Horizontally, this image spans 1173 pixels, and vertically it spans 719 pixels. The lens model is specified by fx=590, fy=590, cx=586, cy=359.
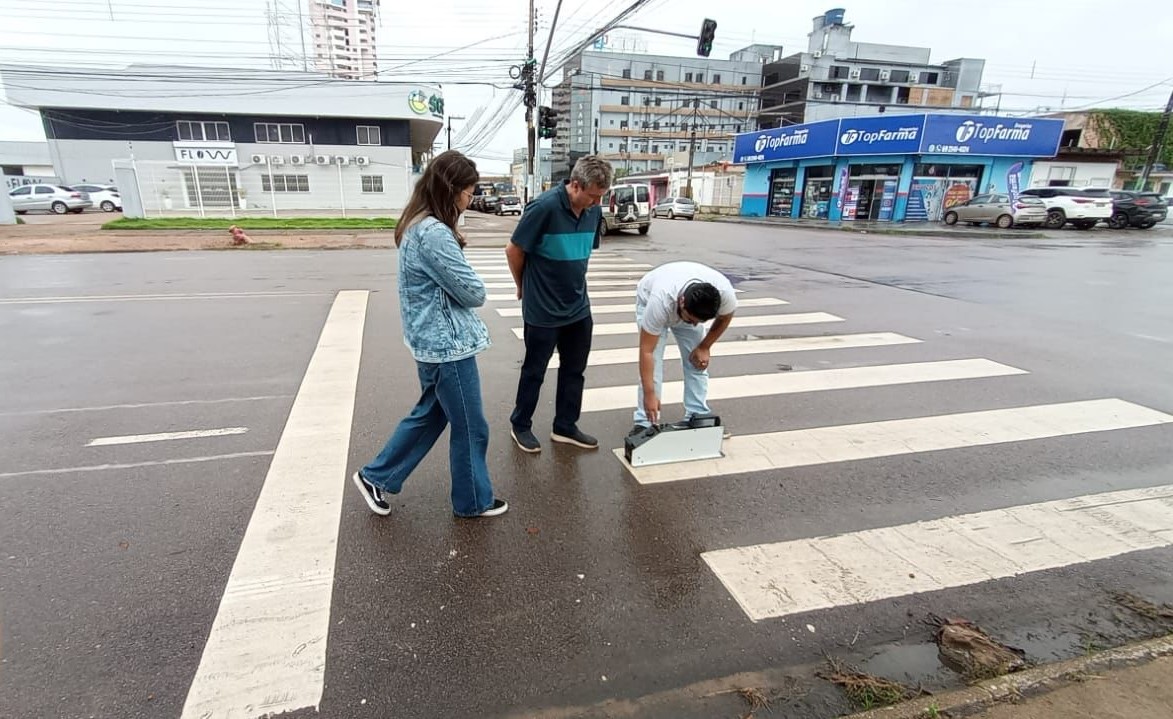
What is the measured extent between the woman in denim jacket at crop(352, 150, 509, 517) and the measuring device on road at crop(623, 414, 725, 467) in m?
1.05

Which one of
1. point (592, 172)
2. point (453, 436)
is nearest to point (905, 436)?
point (592, 172)

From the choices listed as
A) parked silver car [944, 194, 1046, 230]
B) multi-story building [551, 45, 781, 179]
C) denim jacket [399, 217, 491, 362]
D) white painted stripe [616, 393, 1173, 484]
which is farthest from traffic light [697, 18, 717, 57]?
multi-story building [551, 45, 781, 179]

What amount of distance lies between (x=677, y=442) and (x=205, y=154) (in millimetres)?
28380

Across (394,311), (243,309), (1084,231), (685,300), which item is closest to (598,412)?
(685,300)

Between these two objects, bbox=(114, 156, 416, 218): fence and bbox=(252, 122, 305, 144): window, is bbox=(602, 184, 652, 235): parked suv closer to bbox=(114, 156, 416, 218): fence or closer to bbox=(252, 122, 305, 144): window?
bbox=(114, 156, 416, 218): fence

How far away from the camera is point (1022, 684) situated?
2.15 metres

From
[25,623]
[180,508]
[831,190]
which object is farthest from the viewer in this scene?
[831,190]

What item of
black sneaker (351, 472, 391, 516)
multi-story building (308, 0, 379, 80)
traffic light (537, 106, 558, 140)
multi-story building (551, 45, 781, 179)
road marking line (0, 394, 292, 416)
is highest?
multi-story building (308, 0, 379, 80)

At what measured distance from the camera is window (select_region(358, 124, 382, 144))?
112ft

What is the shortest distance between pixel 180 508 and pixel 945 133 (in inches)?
1385

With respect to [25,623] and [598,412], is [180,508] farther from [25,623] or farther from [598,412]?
[598,412]

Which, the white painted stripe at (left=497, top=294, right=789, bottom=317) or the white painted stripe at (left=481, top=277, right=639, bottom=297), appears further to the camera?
the white painted stripe at (left=481, top=277, right=639, bottom=297)

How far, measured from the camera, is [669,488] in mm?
3568

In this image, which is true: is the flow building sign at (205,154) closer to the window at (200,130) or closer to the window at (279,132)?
the window at (279,132)
